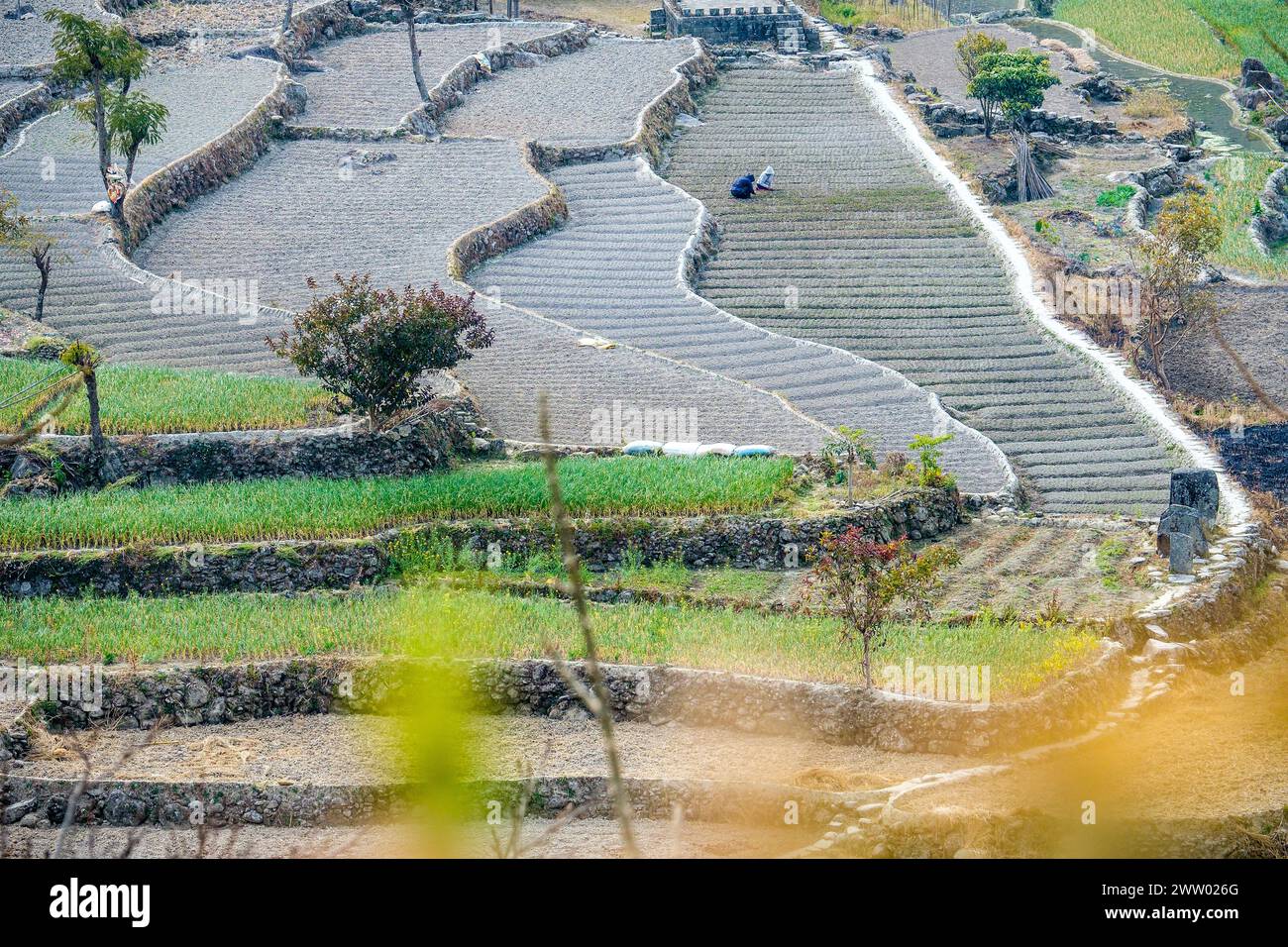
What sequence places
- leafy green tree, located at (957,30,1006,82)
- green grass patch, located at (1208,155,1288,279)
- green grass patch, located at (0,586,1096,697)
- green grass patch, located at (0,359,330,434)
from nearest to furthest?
green grass patch, located at (0,586,1096,697), green grass patch, located at (0,359,330,434), green grass patch, located at (1208,155,1288,279), leafy green tree, located at (957,30,1006,82)

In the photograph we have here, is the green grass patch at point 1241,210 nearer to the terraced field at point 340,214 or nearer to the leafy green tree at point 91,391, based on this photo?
the terraced field at point 340,214

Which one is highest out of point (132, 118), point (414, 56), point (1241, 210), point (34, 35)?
point (414, 56)

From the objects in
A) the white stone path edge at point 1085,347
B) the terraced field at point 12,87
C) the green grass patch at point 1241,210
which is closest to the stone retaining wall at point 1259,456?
the white stone path edge at point 1085,347

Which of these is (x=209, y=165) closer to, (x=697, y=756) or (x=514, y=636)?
(x=514, y=636)

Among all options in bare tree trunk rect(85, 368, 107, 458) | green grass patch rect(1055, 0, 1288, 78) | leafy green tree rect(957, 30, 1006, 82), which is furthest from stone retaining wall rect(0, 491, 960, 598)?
green grass patch rect(1055, 0, 1288, 78)

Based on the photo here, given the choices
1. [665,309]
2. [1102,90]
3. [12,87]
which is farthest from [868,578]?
[1102,90]

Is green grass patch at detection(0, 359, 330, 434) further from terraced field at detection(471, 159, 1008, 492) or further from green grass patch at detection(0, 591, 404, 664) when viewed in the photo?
terraced field at detection(471, 159, 1008, 492)
